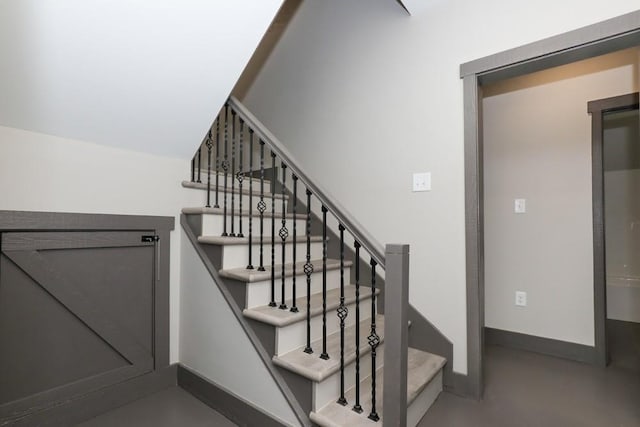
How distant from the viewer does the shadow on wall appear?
3186 mm

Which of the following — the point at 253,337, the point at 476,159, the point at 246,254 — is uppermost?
the point at 476,159

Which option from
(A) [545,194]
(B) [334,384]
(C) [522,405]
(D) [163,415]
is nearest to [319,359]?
(B) [334,384]

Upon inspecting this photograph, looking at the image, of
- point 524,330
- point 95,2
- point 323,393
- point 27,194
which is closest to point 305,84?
point 95,2

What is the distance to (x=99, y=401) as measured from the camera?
5.80 ft

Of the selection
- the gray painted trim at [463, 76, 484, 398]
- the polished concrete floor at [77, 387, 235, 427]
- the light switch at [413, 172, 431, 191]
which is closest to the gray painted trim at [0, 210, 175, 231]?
the polished concrete floor at [77, 387, 235, 427]

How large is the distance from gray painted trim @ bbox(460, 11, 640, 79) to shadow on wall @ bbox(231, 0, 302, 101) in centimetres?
205

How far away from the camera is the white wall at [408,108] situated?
6.31 feet

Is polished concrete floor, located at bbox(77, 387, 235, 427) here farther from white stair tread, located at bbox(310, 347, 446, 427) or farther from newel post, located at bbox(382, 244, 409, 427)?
newel post, located at bbox(382, 244, 409, 427)

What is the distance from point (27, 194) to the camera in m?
1.57

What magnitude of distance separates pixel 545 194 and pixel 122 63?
3.17 meters

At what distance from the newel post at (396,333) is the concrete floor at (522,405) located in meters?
0.52

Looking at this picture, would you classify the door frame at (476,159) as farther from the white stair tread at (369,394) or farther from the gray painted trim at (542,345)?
the gray painted trim at (542,345)

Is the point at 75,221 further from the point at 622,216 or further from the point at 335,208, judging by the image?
the point at 622,216

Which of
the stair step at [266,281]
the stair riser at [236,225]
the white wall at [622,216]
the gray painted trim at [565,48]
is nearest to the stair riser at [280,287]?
the stair step at [266,281]
